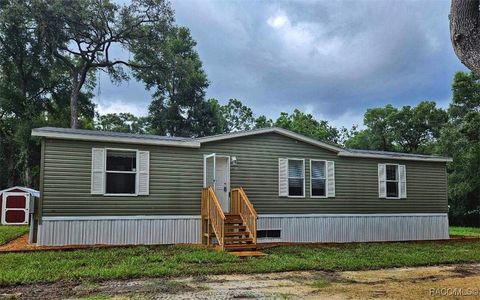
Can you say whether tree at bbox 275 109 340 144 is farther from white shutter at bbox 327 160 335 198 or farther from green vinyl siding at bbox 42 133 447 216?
white shutter at bbox 327 160 335 198

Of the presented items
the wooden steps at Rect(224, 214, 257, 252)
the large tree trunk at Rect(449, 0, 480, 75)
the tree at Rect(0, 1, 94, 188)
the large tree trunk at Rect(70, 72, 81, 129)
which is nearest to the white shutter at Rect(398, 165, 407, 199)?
the wooden steps at Rect(224, 214, 257, 252)

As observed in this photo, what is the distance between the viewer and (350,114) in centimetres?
3591

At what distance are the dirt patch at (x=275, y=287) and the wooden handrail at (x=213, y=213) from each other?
2744mm

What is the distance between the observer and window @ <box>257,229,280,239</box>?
1256 cm

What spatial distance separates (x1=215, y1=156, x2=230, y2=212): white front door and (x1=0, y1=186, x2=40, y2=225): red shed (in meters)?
11.1

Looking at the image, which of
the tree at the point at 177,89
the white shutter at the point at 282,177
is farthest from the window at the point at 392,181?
the tree at the point at 177,89

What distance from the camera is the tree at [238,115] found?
3903cm

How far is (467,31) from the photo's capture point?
4414 mm

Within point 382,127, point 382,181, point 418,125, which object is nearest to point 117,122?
point 382,127

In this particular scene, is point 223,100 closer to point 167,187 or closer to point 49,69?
point 49,69

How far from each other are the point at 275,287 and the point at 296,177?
669 cm

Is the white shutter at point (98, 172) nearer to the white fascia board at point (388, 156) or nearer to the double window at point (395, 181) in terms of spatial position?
the white fascia board at point (388, 156)

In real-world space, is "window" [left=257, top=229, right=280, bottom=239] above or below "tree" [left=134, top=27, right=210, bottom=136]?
below

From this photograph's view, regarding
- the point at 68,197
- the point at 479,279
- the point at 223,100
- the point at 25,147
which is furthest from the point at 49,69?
the point at 479,279
